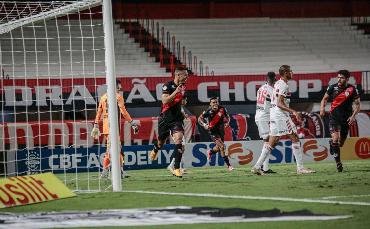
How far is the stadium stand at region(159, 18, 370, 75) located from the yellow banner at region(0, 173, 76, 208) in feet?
59.0

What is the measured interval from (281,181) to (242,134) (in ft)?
34.3

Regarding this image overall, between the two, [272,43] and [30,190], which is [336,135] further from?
[272,43]

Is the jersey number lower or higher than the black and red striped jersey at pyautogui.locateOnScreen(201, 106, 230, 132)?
higher

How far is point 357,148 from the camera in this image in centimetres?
2241

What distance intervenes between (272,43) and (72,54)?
8013mm

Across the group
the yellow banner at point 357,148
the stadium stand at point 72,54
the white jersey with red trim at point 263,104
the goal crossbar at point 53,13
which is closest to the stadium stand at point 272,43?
the stadium stand at point 72,54

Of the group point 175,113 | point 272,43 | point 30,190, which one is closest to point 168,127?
point 175,113

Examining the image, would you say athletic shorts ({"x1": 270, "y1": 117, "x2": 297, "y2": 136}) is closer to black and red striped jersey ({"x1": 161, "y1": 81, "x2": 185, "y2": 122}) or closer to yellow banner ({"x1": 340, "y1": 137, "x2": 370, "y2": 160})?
black and red striped jersey ({"x1": 161, "y1": 81, "x2": 185, "y2": 122})

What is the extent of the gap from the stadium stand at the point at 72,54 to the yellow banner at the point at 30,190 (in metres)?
13.3

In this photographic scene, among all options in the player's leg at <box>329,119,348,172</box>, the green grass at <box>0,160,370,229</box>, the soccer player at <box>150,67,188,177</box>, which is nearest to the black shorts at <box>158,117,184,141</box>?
the soccer player at <box>150,67,188,177</box>

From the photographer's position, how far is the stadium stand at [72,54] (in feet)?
84.0

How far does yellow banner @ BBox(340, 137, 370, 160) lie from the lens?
2230cm

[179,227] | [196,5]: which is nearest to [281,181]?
[179,227]

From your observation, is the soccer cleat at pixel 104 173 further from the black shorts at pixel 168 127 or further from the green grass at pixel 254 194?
the black shorts at pixel 168 127
